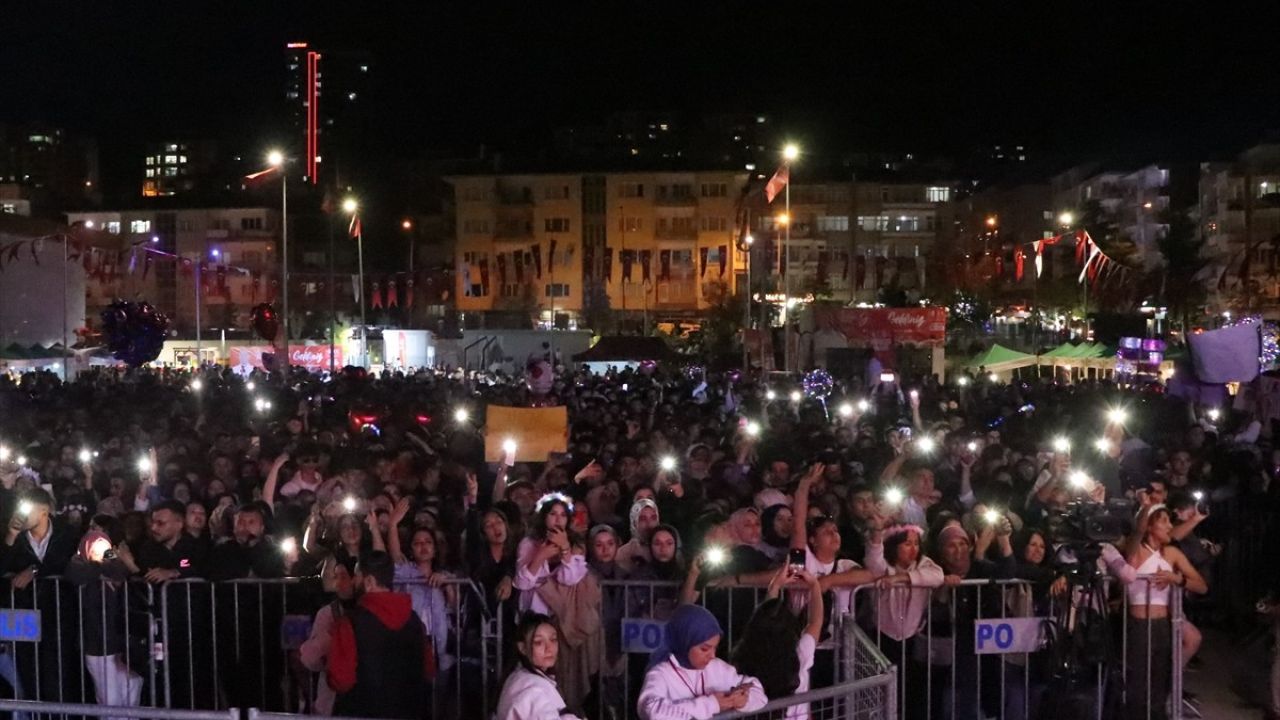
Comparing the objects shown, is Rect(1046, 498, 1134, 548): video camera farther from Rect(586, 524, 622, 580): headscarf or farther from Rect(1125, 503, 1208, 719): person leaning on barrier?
Rect(586, 524, 622, 580): headscarf

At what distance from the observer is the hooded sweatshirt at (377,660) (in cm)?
604

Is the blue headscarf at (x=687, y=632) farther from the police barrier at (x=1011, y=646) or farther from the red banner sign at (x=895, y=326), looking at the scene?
the red banner sign at (x=895, y=326)

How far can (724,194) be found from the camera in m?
71.1

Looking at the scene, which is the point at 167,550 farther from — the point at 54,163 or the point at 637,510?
the point at 54,163

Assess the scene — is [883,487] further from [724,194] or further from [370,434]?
[724,194]

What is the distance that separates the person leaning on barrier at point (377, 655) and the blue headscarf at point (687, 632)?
1.38 m

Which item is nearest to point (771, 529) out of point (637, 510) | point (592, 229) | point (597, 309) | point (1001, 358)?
point (637, 510)

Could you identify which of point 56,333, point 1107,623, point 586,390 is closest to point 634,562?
point 1107,623

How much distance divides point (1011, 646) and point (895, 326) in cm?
2536

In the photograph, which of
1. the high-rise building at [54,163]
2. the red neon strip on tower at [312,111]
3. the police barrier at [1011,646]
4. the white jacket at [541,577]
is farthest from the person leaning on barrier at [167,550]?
the high-rise building at [54,163]

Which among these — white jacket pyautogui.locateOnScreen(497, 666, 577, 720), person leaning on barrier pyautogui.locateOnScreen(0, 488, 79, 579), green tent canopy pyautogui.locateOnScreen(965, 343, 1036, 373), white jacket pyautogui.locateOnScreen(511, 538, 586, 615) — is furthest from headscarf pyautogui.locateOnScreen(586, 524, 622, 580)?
green tent canopy pyautogui.locateOnScreen(965, 343, 1036, 373)

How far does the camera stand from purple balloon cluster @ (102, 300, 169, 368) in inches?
968

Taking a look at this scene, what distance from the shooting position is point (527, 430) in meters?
12.2

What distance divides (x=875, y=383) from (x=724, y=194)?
46197 millimetres
